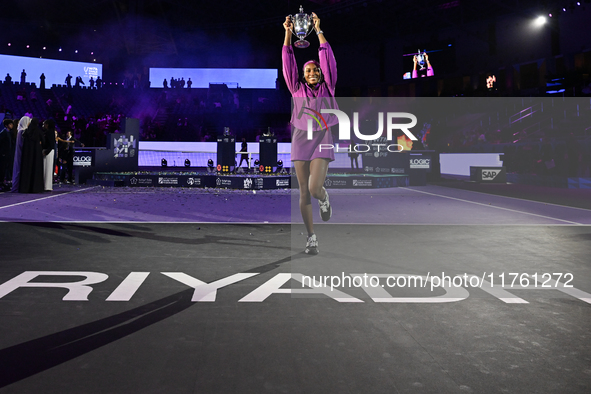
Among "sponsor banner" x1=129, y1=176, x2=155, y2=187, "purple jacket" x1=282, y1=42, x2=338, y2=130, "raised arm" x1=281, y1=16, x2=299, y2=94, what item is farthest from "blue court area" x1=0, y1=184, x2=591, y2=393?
"sponsor banner" x1=129, y1=176, x2=155, y2=187

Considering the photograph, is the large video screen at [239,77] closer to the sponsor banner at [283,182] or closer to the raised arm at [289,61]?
the sponsor banner at [283,182]

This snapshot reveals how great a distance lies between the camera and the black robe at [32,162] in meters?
11.4

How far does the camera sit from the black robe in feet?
37.3

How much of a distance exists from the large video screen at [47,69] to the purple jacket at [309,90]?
32.0 metres

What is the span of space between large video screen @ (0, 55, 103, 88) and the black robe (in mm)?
23052

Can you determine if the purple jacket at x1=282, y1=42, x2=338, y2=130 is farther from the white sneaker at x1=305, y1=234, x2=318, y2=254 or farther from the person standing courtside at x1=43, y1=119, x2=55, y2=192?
the person standing courtside at x1=43, y1=119, x2=55, y2=192

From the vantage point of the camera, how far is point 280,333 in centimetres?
254

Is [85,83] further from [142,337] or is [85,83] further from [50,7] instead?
[142,337]

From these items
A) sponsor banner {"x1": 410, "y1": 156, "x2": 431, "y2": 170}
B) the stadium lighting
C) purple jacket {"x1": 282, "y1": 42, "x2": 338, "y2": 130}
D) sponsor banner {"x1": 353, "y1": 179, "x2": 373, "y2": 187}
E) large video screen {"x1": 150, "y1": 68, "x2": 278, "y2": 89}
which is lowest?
sponsor banner {"x1": 353, "y1": 179, "x2": 373, "y2": 187}

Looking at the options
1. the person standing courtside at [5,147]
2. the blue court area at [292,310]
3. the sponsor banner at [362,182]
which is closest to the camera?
the blue court area at [292,310]

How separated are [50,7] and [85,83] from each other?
202 inches

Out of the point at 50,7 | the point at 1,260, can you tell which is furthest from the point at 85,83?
the point at 1,260

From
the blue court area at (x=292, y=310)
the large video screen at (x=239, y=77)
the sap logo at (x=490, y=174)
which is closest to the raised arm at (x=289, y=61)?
the blue court area at (x=292, y=310)

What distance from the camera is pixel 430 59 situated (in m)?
31.6
